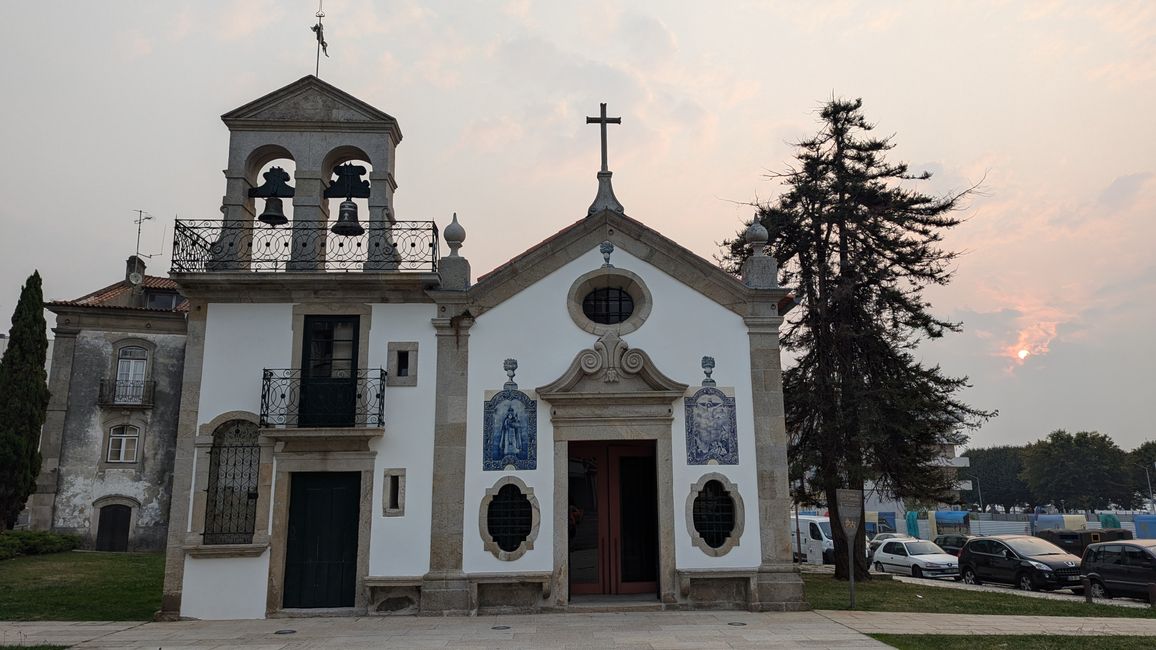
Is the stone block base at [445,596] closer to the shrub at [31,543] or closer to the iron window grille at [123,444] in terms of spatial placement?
the shrub at [31,543]

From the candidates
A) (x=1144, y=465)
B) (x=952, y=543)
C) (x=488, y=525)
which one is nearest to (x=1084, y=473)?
(x=1144, y=465)

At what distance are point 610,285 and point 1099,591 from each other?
14591 millimetres

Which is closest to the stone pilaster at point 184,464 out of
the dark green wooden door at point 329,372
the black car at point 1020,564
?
the dark green wooden door at point 329,372

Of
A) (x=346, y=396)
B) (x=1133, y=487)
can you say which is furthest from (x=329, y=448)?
(x=1133, y=487)

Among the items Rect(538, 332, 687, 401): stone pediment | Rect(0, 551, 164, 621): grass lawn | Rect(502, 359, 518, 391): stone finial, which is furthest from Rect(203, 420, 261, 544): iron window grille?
Rect(538, 332, 687, 401): stone pediment

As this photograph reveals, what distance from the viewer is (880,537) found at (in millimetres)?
32438

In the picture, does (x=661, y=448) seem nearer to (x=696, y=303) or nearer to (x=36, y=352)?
(x=696, y=303)

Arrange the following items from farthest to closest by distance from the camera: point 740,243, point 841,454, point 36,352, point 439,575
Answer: point 36,352
point 740,243
point 841,454
point 439,575

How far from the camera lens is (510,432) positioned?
1405 centimetres

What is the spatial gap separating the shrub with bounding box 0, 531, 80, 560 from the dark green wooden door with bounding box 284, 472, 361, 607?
46.4ft

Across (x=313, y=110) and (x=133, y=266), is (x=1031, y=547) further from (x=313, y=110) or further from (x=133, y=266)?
(x=133, y=266)

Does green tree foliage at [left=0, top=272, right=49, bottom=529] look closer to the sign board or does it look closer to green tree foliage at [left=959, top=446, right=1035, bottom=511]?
the sign board

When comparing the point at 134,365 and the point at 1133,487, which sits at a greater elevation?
the point at 134,365

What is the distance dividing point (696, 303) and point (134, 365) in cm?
2467
